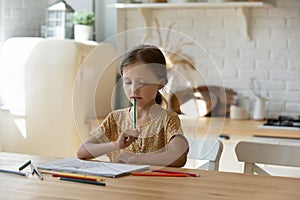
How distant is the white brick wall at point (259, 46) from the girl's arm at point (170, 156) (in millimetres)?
1968

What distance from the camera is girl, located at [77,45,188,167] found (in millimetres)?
1903

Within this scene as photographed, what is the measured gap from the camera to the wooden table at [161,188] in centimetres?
161

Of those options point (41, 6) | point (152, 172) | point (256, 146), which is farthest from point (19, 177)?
point (41, 6)

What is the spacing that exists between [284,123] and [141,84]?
6.52 feet

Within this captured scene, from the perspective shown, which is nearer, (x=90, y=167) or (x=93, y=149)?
(x=90, y=167)

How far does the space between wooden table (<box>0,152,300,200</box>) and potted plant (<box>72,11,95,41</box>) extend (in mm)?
2484

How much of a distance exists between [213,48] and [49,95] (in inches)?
45.3

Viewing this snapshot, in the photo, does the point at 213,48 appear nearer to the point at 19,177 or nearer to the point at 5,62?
the point at 5,62

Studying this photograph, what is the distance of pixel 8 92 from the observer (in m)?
4.02

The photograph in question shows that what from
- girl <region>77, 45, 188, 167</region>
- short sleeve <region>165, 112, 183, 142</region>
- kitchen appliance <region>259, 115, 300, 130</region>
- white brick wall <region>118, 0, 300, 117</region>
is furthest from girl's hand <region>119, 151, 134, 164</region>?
white brick wall <region>118, 0, 300, 117</region>

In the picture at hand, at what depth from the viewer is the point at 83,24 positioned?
14.0 ft

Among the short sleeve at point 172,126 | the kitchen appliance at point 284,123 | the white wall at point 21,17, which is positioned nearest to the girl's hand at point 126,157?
the short sleeve at point 172,126

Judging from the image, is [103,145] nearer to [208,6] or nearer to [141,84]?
[141,84]

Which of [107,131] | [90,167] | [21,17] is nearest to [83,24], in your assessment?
[21,17]
